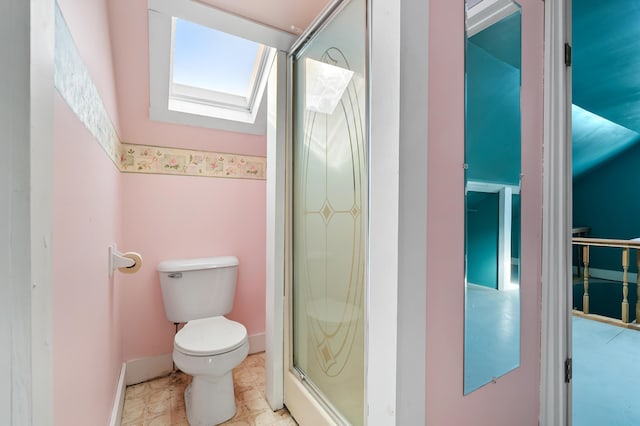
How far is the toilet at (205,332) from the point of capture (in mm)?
1455

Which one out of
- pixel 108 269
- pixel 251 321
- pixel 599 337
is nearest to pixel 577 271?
pixel 599 337

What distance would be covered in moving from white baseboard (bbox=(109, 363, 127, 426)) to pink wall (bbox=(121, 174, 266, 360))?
15 cm

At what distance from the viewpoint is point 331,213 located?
4.22 feet

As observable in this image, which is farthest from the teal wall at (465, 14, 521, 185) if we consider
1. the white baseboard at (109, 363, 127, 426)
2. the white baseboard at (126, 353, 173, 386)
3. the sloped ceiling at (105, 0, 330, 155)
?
the white baseboard at (126, 353, 173, 386)

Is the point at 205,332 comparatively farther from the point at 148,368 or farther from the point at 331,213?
the point at 331,213

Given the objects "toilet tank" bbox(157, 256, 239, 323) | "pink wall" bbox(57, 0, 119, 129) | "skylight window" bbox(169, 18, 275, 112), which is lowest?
"toilet tank" bbox(157, 256, 239, 323)

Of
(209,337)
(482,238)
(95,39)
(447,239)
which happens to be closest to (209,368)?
(209,337)

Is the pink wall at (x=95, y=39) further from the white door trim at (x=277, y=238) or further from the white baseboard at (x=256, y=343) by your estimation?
the white baseboard at (x=256, y=343)

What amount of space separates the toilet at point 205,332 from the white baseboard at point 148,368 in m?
0.33

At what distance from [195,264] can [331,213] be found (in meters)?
1.15

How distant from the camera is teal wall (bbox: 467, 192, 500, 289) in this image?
100cm

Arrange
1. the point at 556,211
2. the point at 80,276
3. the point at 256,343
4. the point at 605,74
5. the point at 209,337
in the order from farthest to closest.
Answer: the point at 605,74
the point at 256,343
the point at 209,337
the point at 556,211
the point at 80,276

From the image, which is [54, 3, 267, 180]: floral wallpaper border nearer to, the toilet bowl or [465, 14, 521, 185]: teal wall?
the toilet bowl

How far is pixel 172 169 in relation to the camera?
199 cm
